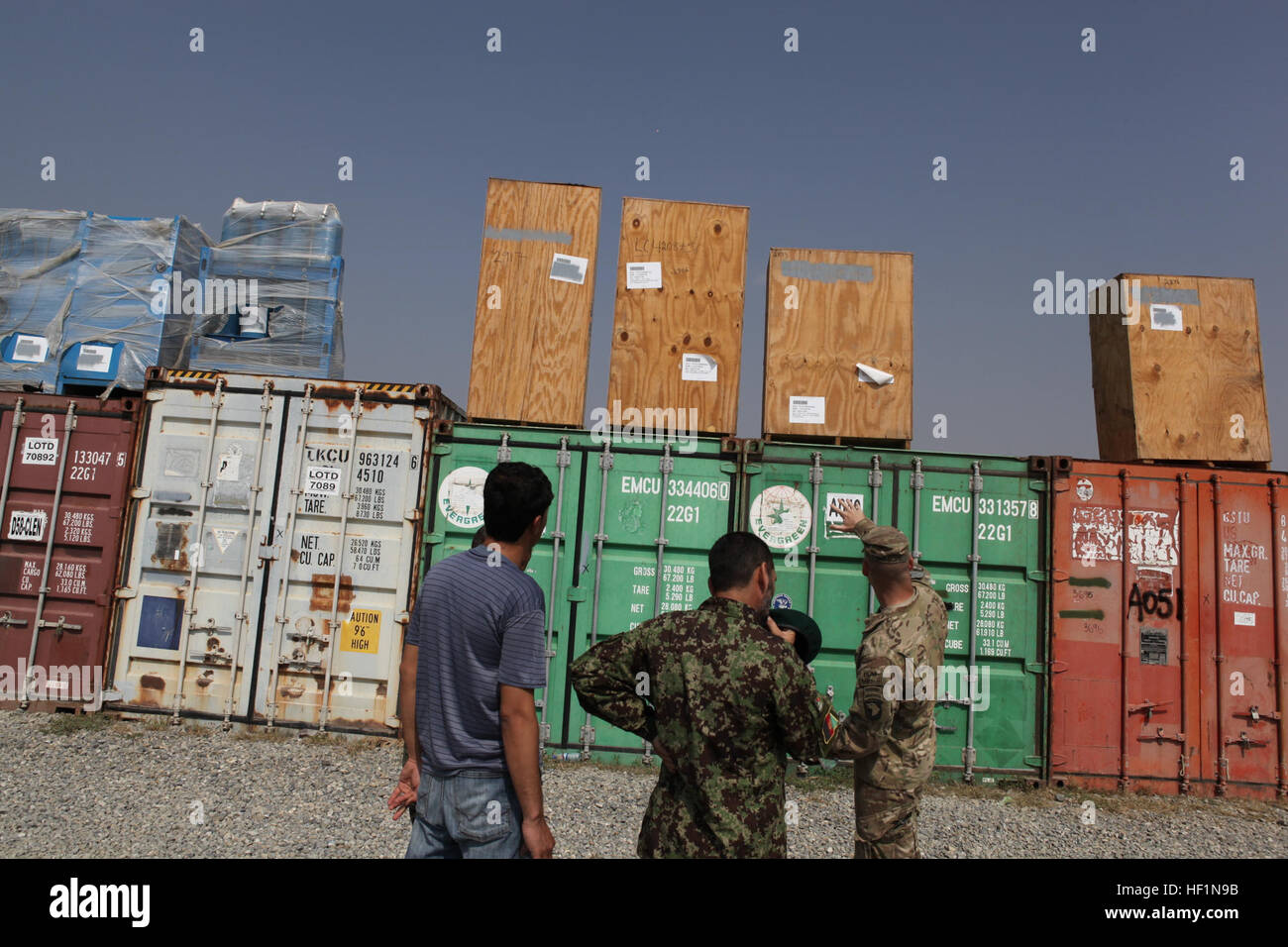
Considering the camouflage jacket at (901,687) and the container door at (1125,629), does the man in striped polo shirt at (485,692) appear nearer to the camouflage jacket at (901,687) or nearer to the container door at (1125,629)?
the camouflage jacket at (901,687)

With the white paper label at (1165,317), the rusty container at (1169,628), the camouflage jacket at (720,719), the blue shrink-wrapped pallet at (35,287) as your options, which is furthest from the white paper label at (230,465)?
the white paper label at (1165,317)

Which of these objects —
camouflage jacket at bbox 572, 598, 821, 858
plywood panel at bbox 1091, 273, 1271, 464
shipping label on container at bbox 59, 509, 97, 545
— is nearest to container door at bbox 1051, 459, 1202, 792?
plywood panel at bbox 1091, 273, 1271, 464

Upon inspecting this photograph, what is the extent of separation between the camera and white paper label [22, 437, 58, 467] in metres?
6.93

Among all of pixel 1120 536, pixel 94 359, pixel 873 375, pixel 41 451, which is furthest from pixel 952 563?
pixel 41 451

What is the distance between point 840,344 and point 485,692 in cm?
519

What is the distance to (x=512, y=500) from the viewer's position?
246 centimetres

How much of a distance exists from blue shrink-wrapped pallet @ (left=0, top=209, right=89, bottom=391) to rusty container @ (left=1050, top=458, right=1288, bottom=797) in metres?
9.18

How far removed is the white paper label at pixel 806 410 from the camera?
667cm

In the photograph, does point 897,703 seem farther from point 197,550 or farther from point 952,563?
point 197,550

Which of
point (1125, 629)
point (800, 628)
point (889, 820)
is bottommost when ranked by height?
point (889, 820)
